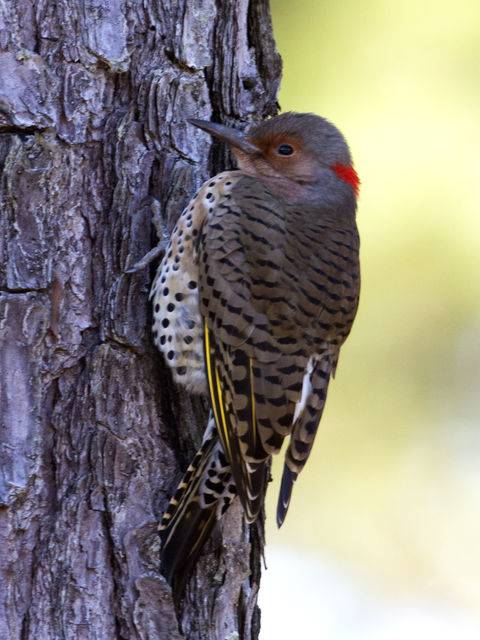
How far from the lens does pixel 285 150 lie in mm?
3254

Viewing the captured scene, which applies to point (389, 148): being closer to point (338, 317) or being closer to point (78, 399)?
point (338, 317)

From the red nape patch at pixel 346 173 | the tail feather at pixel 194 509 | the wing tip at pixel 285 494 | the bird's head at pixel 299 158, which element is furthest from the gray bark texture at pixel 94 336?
the red nape patch at pixel 346 173

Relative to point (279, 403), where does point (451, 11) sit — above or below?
above

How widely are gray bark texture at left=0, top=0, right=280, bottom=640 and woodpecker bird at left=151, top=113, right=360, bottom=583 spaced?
0.08m

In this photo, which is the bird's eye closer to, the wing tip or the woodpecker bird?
the woodpecker bird

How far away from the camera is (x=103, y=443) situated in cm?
259

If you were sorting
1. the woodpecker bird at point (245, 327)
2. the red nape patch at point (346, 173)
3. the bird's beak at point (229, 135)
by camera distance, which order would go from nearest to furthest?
the woodpecker bird at point (245, 327) < the bird's beak at point (229, 135) < the red nape patch at point (346, 173)

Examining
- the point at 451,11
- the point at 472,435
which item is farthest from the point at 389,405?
the point at 451,11

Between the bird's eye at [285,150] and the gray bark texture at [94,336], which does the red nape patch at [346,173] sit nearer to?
the bird's eye at [285,150]

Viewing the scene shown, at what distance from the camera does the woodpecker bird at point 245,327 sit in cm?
266

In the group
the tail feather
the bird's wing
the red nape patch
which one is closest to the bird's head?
the red nape patch

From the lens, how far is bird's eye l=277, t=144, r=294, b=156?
323 cm

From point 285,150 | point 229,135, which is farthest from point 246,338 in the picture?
point 285,150

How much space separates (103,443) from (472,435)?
280cm
